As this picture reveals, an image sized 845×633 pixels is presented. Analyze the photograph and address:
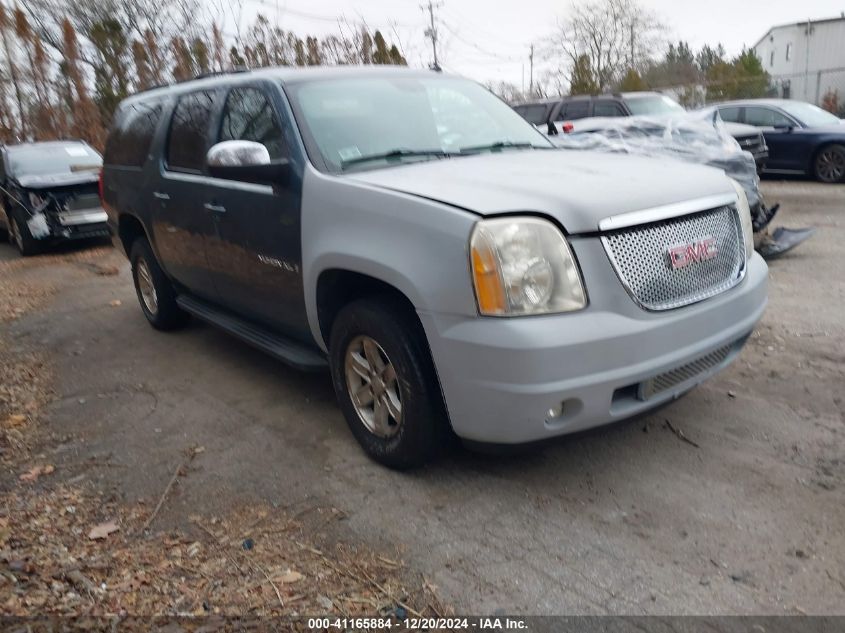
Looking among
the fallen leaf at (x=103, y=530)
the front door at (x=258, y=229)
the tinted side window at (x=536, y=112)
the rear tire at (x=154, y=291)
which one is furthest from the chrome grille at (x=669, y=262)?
the tinted side window at (x=536, y=112)

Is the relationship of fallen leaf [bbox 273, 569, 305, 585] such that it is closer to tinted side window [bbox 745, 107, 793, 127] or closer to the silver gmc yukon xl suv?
the silver gmc yukon xl suv

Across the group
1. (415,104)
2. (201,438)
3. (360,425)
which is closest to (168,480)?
(201,438)

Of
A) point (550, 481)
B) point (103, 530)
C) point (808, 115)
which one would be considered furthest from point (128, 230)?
point (808, 115)

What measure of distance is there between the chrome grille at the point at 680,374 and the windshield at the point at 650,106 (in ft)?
33.4

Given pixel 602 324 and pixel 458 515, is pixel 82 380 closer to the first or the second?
pixel 458 515

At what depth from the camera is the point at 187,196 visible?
496 centimetres

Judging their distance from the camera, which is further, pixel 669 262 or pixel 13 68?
pixel 13 68

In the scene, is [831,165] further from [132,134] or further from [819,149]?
[132,134]

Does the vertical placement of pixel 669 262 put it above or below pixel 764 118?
above

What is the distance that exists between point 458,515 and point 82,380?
333 centimetres

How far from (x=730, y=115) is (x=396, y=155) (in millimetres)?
12254

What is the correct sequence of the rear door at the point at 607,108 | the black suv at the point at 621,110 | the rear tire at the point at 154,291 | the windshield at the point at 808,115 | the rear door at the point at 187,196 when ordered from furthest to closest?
the windshield at the point at 808,115
the rear door at the point at 607,108
the black suv at the point at 621,110
the rear tire at the point at 154,291
the rear door at the point at 187,196

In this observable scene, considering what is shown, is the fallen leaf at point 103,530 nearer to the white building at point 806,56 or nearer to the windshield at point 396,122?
the windshield at point 396,122

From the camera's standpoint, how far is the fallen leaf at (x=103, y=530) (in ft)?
10.6
